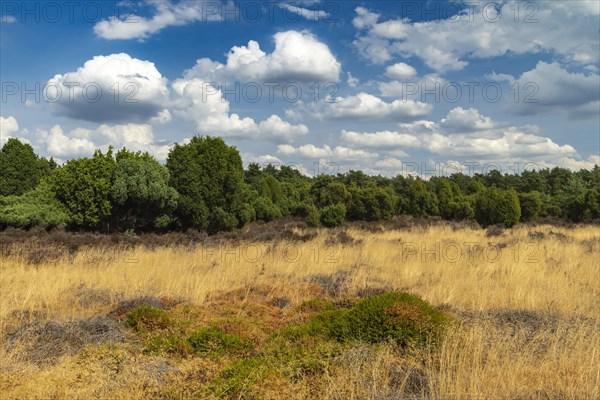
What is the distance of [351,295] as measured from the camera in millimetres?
7535

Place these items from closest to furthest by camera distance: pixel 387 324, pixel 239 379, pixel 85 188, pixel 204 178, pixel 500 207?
pixel 239 379 < pixel 387 324 < pixel 85 188 < pixel 204 178 < pixel 500 207

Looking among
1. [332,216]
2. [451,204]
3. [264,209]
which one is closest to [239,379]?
[332,216]

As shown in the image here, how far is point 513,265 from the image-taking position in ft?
32.1

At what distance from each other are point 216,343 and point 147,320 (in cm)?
126

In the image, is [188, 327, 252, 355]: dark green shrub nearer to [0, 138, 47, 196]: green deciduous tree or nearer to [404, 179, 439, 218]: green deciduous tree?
[0, 138, 47, 196]: green deciduous tree

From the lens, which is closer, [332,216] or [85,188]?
[85,188]

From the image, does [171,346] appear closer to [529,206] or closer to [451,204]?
[529,206]

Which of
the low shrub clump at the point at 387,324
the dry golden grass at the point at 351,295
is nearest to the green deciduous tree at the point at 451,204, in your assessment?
the dry golden grass at the point at 351,295

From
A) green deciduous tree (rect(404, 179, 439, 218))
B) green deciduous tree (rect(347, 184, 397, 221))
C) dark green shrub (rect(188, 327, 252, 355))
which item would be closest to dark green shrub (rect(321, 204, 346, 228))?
green deciduous tree (rect(347, 184, 397, 221))

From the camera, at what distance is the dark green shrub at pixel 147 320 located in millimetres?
5266

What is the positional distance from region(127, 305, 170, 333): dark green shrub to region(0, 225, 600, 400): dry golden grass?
72 centimetres

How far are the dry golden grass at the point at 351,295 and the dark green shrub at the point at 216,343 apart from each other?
9.8 inches

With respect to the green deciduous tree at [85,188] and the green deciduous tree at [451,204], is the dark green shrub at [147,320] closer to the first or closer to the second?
the green deciduous tree at [85,188]

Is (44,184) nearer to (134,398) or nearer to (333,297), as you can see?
(333,297)
